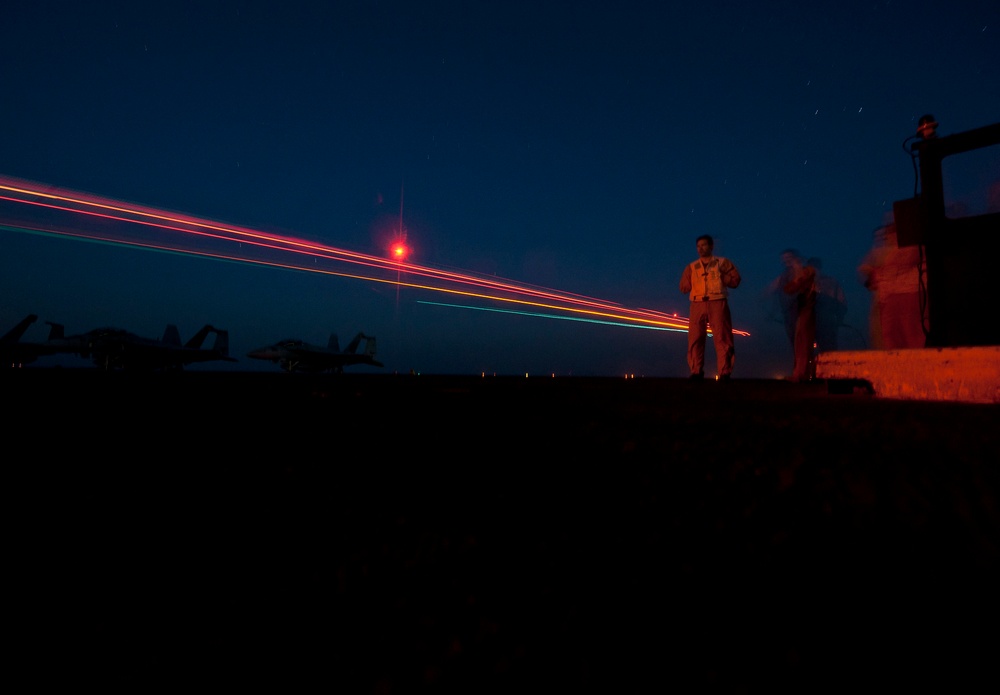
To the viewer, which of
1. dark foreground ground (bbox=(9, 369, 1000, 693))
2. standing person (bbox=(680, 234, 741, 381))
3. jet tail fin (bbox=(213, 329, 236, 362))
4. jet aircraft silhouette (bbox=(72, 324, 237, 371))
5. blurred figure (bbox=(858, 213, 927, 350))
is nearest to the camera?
dark foreground ground (bbox=(9, 369, 1000, 693))

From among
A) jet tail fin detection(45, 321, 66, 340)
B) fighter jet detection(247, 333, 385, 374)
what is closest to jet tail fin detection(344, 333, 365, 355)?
fighter jet detection(247, 333, 385, 374)

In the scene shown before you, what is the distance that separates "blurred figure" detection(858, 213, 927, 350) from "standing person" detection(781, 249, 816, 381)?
2.77 feet

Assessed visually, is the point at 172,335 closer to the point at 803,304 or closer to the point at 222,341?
the point at 222,341

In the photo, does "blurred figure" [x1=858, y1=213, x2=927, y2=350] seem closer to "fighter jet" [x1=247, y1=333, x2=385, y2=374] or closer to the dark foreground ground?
the dark foreground ground

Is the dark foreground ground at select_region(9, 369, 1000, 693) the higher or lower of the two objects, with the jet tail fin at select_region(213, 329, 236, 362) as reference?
lower

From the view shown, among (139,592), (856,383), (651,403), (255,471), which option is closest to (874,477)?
(139,592)

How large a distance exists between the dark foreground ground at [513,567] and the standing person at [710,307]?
19.9 ft

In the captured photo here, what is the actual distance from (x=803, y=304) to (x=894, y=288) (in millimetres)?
1396

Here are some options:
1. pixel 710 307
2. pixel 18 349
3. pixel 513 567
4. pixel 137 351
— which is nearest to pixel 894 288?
pixel 710 307

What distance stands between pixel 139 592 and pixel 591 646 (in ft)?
2.59

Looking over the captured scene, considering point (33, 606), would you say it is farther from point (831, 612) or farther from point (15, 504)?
point (831, 612)

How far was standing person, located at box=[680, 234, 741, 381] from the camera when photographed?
7.67 metres

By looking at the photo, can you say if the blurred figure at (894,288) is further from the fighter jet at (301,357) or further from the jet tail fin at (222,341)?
the jet tail fin at (222,341)

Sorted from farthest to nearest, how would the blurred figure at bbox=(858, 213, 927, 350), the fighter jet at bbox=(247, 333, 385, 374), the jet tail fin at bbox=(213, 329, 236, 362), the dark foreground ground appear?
the jet tail fin at bbox=(213, 329, 236, 362) → the fighter jet at bbox=(247, 333, 385, 374) → the blurred figure at bbox=(858, 213, 927, 350) → the dark foreground ground
